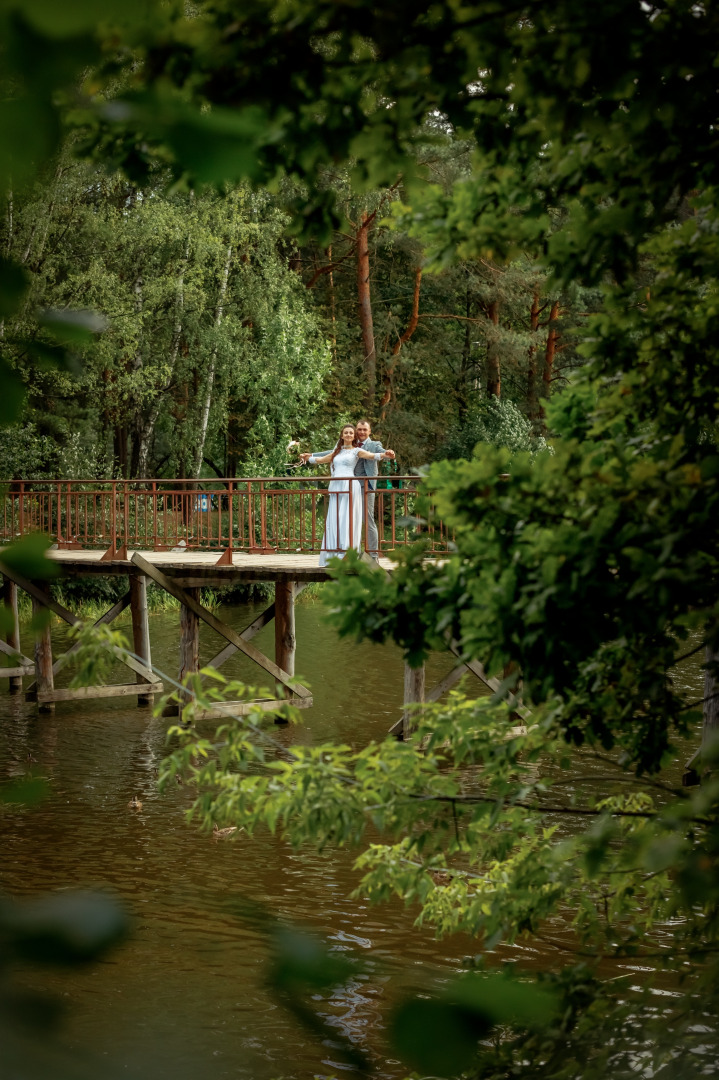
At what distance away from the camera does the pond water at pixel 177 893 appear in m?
1.52

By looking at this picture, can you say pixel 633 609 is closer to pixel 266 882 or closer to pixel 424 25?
pixel 424 25

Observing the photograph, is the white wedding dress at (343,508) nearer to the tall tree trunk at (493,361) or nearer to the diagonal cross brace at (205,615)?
the diagonal cross brace at (205,615)

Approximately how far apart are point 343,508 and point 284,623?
191 centimetres

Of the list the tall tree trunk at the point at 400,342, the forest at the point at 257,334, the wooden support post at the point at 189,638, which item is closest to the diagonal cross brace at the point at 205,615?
the wooden support post at the point at 189,638

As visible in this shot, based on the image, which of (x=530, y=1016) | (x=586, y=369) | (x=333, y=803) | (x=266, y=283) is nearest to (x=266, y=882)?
(x=333, y=803)

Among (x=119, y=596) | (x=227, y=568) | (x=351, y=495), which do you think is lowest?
(x=119, y=596)

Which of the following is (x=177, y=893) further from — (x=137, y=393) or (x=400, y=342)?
(x=400, y=342)

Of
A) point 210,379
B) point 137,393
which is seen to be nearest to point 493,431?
point 210,379

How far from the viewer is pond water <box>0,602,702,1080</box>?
4.99 ft

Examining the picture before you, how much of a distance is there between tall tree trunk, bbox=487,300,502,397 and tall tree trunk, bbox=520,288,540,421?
113cm

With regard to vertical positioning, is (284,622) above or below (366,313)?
below

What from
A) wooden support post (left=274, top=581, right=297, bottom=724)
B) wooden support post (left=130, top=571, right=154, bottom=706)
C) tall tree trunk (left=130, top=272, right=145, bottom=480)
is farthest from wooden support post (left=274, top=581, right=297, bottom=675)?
tall tree trunk (left=130, top=272, right=145, bottom=480)

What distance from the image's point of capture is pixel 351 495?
12594 mm

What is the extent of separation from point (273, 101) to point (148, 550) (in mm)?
14569
